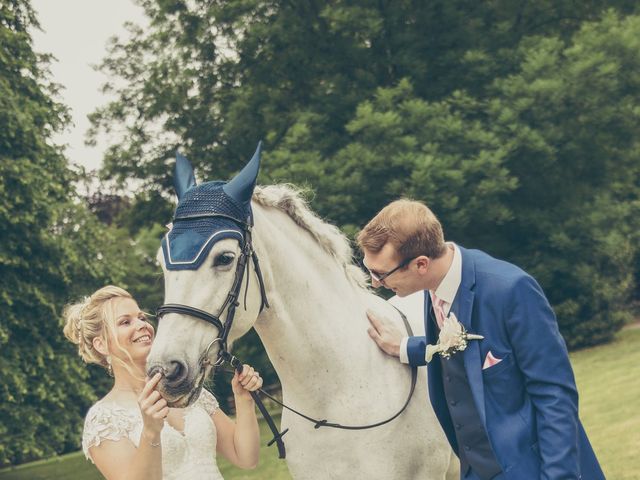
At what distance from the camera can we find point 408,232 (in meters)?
3.53

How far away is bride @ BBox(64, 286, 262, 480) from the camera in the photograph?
405 centimetres

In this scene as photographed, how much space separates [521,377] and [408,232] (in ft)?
2.58

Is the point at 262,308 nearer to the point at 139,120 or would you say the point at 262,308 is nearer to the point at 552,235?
the point at 552,235

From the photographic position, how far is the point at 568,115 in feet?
64.3

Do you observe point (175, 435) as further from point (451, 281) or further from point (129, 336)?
point (451, 281)

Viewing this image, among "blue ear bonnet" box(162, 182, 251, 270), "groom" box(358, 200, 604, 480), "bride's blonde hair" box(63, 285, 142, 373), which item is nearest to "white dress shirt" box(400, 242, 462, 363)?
"groom" box(358, 200, 604, 480)

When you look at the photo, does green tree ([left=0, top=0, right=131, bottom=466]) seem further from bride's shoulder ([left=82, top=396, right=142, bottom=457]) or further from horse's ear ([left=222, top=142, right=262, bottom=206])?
horse's ear ([left=222, top=142, right=262, bottom=206])

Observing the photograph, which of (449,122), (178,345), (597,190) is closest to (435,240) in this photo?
(178,345)

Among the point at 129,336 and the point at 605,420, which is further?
the point at 605,420

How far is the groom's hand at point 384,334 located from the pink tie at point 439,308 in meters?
0.51

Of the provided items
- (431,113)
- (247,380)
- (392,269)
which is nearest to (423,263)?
(392,269)

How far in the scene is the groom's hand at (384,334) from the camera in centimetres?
432

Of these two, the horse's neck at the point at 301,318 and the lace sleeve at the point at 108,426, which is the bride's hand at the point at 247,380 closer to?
the horse's neck at the point at 301,318

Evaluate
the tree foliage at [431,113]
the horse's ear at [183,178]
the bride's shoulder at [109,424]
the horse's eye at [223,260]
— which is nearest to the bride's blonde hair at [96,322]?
the bride's shoulder at [109,424]
